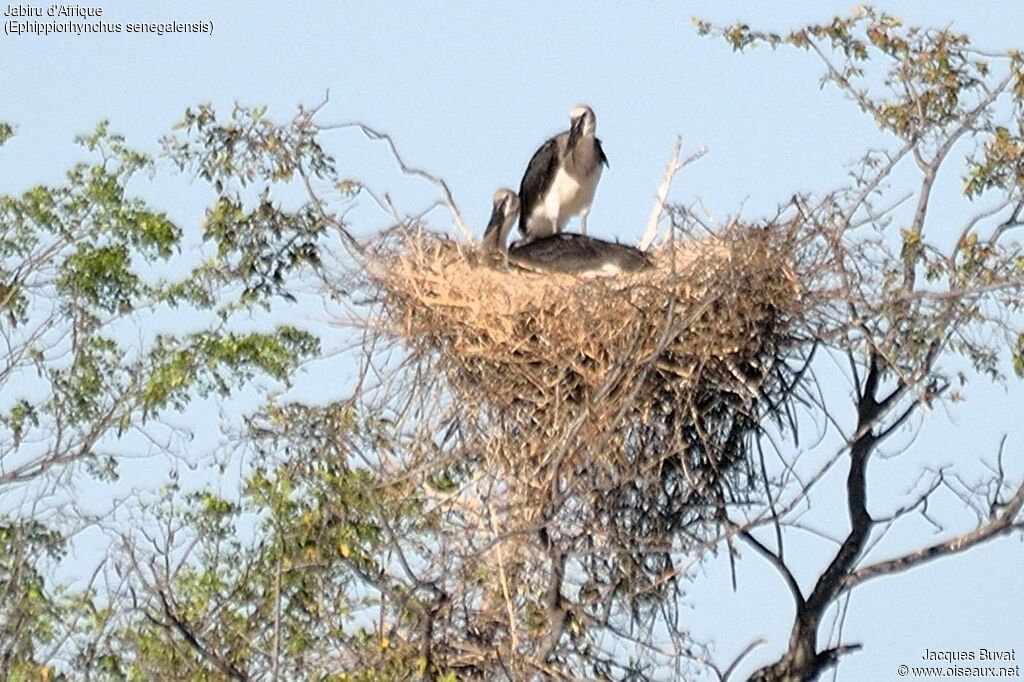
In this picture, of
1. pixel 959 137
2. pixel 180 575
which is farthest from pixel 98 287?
pixel 959 137

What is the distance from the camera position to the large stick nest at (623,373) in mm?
12367

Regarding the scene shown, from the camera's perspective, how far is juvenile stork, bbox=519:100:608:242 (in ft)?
50.9

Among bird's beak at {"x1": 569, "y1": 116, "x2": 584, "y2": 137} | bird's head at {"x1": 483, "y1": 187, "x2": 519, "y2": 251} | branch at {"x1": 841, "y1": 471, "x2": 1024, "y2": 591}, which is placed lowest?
branch at {"x1": 841, "y1": 471, "x2": 1024, "y2": 591}

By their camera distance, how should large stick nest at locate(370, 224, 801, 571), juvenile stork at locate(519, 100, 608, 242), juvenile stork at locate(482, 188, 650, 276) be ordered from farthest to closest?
juvenile stork at locate(519, 100, 608, 242) < juvenile stork at locate(482, 188, 650, 276) < large stick nest at locate(370, 224, 801, 571)

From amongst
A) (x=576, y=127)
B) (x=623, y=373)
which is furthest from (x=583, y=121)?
(x=623, y=373)

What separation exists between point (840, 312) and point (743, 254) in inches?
24.6

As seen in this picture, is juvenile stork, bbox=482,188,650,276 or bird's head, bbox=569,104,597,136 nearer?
juvenile stork, bbox=482,188,650,276

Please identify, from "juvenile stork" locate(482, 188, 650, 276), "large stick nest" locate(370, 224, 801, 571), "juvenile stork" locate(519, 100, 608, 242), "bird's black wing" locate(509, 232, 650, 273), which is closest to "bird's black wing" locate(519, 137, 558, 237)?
"juvenile stork" locate(519, 100, 608, 242)

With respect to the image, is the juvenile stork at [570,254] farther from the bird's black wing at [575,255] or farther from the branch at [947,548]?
→ the branch at [947,548]

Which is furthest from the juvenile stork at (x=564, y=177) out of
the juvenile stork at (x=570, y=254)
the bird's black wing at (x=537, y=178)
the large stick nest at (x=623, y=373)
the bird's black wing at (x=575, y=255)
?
the large stick nest at (x=623, y=373)

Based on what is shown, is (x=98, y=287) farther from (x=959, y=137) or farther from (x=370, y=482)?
(x=959, y=137)

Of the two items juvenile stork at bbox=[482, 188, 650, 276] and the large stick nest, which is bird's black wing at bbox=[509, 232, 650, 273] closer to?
juvenile stork at bbox=[482, 188, 650, 276]

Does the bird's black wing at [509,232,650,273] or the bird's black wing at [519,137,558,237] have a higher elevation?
the bird's black wing at [519,137,558,237]

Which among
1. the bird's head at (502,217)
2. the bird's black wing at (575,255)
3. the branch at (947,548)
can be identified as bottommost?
the branch at (947,548)
